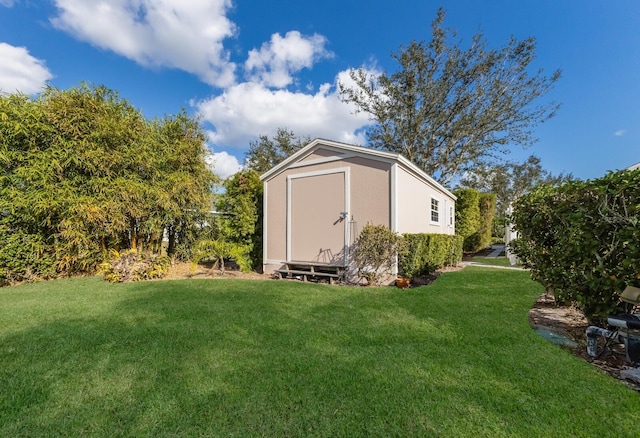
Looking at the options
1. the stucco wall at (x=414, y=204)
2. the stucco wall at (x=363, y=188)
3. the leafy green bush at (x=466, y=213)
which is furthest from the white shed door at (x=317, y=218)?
the leafy green bush at (x=466, y=213)

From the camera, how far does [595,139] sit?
44.1 ft

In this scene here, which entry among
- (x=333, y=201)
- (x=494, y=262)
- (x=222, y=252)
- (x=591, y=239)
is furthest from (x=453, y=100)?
(x=591, y=239)

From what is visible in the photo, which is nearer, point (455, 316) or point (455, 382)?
point (455, 382)

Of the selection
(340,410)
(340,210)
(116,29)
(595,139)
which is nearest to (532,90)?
(595,139)

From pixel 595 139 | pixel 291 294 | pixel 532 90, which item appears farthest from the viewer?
pixel 532 90

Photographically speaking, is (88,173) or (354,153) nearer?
(88,173)

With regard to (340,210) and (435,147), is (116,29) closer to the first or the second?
(340,210)

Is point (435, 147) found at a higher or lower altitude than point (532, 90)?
lower

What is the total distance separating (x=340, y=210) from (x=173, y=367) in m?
5.60

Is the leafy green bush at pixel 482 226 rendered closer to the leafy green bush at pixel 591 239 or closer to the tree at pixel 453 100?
the tree at pixel 453 100

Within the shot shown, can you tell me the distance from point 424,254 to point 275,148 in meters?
21.4

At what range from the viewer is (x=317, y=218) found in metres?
8.04

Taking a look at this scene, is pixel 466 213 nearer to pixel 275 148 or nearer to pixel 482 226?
pixel 482 226

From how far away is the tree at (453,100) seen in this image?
1711 cm
